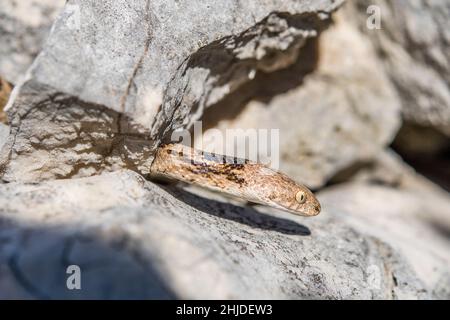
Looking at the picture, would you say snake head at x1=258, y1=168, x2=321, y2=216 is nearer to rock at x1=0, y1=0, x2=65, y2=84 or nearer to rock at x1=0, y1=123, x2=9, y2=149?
rock at x1=0, y1=123, x2=9, y2=149

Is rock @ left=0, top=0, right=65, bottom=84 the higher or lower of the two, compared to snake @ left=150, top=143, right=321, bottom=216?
higher

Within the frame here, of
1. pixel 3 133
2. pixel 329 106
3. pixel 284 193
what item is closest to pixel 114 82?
pixel 3 133

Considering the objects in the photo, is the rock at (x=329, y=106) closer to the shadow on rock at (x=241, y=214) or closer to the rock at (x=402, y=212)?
the rock at (x=402, y=212)

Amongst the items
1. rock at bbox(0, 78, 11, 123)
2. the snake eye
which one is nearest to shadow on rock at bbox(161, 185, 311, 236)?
the snake eye
